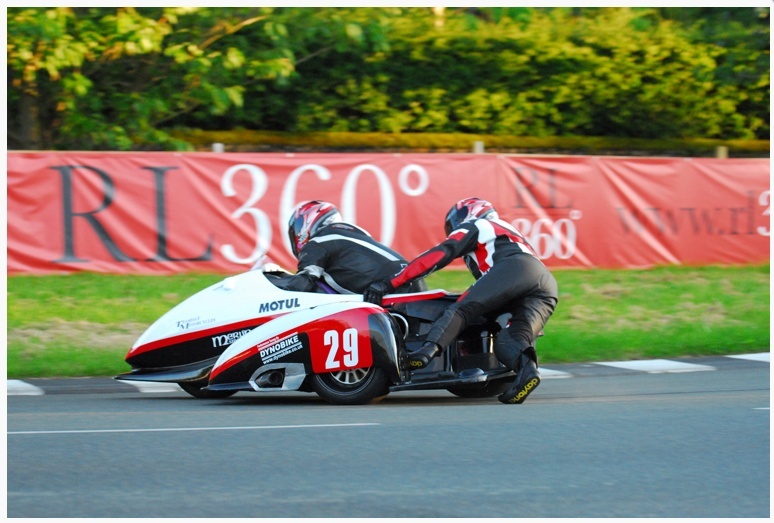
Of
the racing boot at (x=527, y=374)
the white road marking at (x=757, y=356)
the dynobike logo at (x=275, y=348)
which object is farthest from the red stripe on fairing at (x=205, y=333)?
the white road marking at (x=757, y=356)

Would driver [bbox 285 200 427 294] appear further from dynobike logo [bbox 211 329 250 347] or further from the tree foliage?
the tree foliage

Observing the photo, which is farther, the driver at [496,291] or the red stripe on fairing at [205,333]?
the red stripe on fairing at [205,333]

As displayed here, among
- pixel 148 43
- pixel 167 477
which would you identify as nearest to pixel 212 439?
pixel 167 477

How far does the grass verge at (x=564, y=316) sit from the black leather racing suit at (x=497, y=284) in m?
3.29

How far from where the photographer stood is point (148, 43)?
16562 millimetres

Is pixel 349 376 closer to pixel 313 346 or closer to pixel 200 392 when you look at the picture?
pixel 313 346

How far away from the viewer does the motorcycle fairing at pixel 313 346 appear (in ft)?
29.9

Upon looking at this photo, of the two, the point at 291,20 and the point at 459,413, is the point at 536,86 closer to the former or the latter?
the point at 291,20

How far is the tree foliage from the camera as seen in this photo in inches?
726

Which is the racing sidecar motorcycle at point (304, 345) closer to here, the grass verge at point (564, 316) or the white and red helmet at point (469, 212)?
the white and red helmet at point (469, 212)

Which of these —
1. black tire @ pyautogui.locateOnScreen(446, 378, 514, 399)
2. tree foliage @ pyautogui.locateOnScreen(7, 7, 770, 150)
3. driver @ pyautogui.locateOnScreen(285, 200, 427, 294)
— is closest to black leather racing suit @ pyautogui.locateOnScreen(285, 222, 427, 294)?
driver @ pyautogui.locateOnScreen(285, 200, 427, 294)

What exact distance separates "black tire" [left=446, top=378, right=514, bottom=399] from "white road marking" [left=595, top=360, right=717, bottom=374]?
2501 mm

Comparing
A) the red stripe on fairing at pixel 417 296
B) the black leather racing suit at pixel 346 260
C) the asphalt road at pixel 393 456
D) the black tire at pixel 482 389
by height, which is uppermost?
the black leather racing suit at pixel 346 260

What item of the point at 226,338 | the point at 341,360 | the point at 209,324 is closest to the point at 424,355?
the point at 341,360
